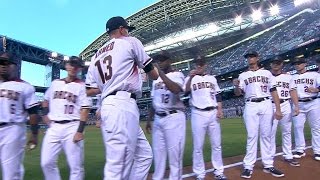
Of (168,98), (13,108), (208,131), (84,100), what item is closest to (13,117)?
(13,108)

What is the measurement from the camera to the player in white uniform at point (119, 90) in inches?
113

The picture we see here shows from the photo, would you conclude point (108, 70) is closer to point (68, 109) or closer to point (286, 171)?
point (68, 109)

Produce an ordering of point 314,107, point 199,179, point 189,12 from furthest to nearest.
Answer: point 189,12, point 314,107, point 199,179

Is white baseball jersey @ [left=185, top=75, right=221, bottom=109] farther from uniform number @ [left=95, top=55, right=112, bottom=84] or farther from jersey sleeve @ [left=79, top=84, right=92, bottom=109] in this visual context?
uniform number @ [left=95, top=55, right=112, bottom=84]

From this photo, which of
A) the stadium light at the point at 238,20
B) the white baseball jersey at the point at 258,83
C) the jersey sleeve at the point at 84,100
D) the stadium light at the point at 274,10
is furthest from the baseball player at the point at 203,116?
the stadium light at the point at 238,20

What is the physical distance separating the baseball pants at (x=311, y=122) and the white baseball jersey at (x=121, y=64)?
5.14 metres

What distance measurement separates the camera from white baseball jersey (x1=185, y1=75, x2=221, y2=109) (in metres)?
5.58

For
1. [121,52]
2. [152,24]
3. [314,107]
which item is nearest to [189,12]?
[152,24]

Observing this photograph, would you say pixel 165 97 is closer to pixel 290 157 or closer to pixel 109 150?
pixel 109 150

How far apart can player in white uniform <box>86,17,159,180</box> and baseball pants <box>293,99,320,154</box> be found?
5064 mm

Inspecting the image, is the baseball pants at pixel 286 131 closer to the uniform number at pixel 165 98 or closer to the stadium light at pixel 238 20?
the uniform number at pixel 165 98

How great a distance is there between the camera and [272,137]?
19.8 ft

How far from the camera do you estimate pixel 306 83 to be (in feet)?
23.6

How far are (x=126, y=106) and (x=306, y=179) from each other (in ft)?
12.3
